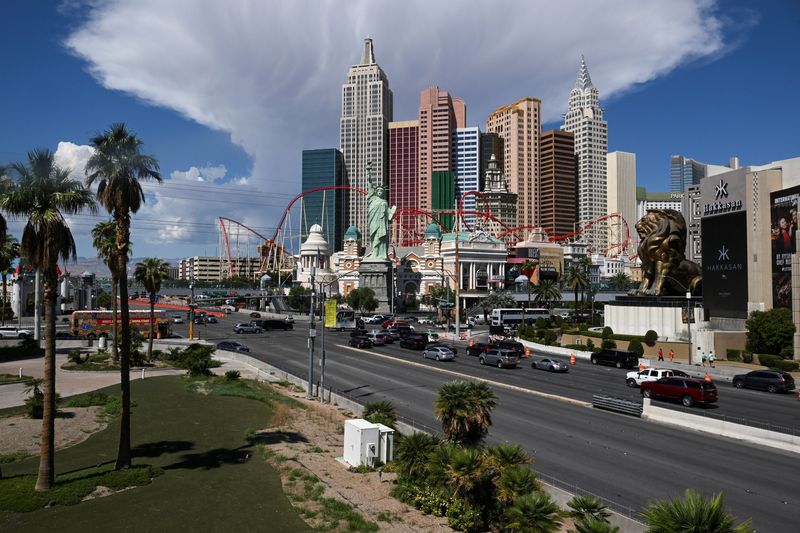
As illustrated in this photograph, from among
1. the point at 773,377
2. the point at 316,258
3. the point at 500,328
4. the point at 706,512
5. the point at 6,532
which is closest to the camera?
the point at 706,512

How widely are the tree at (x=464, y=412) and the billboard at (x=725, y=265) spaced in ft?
144

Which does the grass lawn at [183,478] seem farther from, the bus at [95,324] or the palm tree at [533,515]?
the bus at [95,324]

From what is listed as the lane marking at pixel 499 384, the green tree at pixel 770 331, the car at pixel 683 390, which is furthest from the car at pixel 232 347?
the green tree at pixel 770 331

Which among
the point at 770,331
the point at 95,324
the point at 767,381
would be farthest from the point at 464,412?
the point at 95,324

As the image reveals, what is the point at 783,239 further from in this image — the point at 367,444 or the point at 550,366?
the point at 367,444

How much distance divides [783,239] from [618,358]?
56.8 ft

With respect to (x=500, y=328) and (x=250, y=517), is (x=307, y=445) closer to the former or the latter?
(x=250, y=517)

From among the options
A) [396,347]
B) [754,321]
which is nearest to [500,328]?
[396,347]

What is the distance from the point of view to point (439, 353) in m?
48.6

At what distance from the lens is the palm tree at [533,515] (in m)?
12.4

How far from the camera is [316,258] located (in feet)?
583

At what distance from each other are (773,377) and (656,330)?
2151cm

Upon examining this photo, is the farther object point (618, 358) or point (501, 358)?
point (618, 358)

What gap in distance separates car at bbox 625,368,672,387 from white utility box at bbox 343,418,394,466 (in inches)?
843
